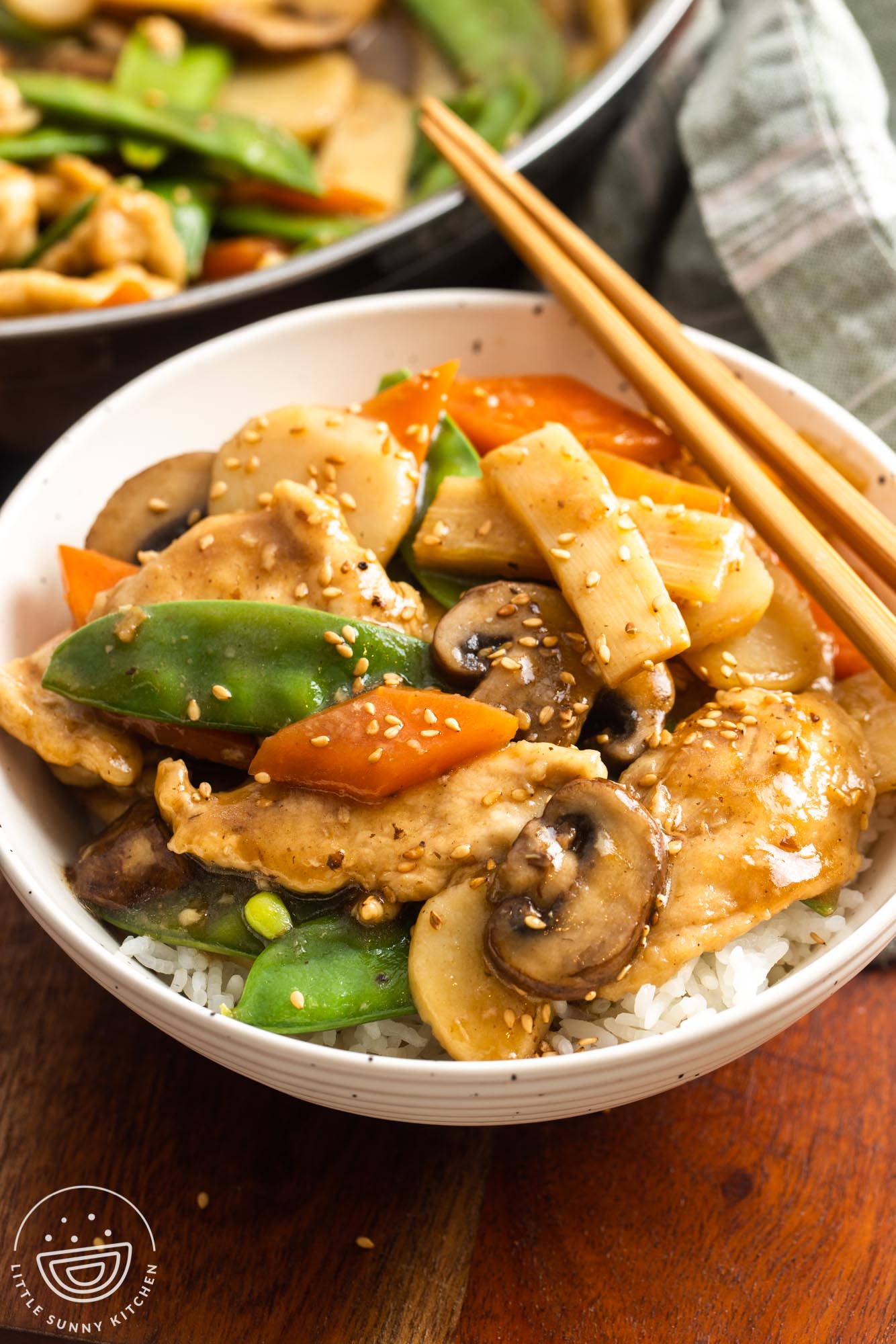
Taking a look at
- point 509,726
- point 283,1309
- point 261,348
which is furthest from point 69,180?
point 283,1309

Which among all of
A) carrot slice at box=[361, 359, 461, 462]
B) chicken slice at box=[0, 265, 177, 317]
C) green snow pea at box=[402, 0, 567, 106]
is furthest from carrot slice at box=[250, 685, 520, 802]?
green snow pea at box=[402, 0, 567, 106]

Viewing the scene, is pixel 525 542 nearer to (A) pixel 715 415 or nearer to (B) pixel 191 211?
(A) pixel 715 415

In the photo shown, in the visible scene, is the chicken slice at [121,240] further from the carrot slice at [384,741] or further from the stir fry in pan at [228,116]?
the carrot slice at [384,741]

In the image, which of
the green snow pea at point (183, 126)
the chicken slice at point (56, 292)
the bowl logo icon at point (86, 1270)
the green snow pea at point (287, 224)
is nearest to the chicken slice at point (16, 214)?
the chicken slice at point (56, 292)

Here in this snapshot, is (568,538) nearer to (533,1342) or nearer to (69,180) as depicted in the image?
(533,1342)

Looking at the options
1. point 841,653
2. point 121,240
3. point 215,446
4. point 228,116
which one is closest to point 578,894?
point 841,653

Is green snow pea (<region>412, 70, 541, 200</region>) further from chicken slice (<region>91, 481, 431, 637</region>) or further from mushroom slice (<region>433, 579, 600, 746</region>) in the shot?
mushroom slice (<region>433, 579, 600, 746</region>)
